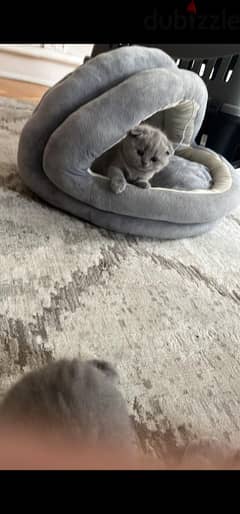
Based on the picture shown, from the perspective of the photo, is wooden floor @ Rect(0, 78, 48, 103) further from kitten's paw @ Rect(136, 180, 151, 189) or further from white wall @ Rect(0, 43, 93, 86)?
kitten's paw @ Rect(136, 180, 151, 189)

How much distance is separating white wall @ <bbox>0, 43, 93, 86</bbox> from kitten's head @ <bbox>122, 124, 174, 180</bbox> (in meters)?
1.76

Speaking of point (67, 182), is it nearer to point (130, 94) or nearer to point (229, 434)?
point (130, 94)

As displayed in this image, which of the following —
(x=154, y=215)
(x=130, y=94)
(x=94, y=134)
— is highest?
(x=130, y=94)

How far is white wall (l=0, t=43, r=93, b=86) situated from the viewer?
2535 mm

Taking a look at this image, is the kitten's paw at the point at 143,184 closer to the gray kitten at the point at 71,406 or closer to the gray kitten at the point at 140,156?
the gray kitten at the point at 140,156


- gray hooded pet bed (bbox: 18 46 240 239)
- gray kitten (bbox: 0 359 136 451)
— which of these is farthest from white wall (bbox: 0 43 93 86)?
gray kitten (bbox: 0 359 136 451)

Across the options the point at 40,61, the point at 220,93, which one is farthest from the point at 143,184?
the point at 40,61

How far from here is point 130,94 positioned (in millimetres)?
994

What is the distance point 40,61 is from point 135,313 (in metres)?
2.28

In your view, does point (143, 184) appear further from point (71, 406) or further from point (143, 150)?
point (71, 406)

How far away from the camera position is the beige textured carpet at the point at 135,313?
702 millimetres

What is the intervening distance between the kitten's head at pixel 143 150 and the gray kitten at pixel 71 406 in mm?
691
